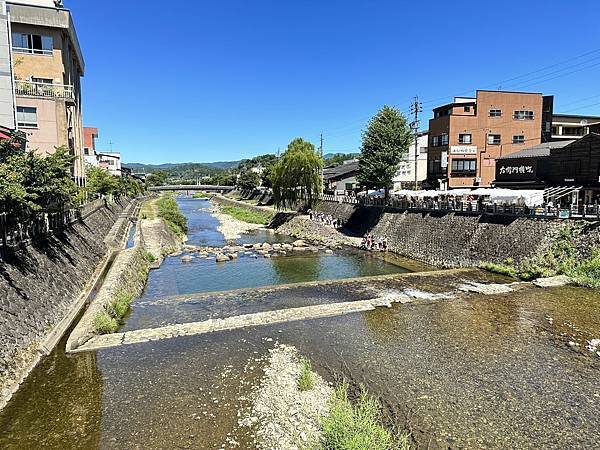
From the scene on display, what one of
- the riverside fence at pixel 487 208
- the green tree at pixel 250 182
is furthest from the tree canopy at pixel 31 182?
the green tree at pixel 250 182

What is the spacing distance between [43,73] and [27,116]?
541cm

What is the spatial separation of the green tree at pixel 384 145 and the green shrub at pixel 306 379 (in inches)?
1285

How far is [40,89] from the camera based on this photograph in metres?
31.5

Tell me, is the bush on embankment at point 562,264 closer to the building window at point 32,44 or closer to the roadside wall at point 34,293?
the roadside wall at point 34,293

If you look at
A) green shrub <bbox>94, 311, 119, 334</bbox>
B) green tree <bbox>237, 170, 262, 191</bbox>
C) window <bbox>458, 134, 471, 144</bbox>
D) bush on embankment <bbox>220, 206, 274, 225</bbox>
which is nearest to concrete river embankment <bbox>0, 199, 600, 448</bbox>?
green shrub <bbox>94, 311, 119, 334</bbox>

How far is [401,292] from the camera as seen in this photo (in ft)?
69.4

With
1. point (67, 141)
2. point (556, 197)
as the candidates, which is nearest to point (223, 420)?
point (556, 197)

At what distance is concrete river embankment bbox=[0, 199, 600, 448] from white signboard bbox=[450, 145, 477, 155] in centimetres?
2677

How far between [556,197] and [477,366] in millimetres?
20914

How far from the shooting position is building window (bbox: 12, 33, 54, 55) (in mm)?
33125

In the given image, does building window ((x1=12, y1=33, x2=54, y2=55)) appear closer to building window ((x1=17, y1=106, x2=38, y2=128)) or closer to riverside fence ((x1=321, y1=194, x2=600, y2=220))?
building window ((x1=17, y1=106, x2=38, y2=128))

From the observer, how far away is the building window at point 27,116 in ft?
100

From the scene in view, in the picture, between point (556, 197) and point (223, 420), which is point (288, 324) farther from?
point (556, 197)

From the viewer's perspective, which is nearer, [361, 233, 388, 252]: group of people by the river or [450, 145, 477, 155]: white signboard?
[361, 233, 388, 252]: group of people by the river
